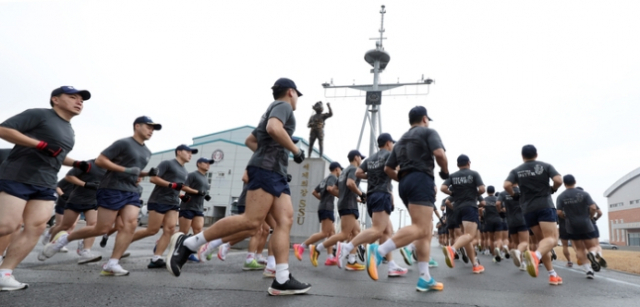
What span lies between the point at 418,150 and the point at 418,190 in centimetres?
45

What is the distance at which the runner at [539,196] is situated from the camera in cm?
500

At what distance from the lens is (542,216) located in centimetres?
519

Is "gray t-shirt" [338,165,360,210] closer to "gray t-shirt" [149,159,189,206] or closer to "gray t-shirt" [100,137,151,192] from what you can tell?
"gray t-shirt" [149,159,189,206]

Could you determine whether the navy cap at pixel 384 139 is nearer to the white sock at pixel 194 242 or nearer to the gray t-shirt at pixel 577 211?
the white sock at pixel 194 242

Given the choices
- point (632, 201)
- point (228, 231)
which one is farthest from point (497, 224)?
point (632, 201)

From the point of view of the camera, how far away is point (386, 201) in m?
5.57

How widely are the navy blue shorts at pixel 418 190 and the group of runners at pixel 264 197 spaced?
11 mm

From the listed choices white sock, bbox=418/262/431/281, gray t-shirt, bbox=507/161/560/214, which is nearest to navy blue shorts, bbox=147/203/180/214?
white sock, bbox=418/262/431/281

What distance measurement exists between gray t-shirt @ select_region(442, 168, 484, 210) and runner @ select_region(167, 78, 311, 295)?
420 centimetres

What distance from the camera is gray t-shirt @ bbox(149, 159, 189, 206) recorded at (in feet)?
18.5

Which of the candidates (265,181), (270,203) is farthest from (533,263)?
(265,181)

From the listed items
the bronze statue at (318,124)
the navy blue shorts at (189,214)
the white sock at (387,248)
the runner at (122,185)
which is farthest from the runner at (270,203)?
the bronze statue at (318,124)

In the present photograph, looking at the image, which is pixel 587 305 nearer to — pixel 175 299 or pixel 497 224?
pixel 175 299

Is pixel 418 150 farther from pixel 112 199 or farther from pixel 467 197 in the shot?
pixel 112 199
